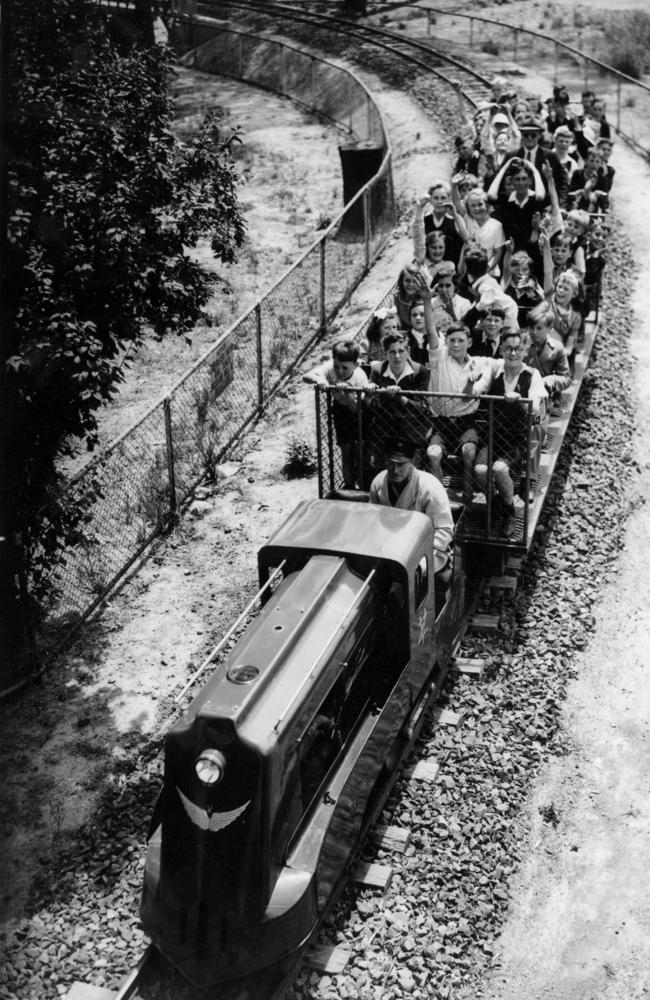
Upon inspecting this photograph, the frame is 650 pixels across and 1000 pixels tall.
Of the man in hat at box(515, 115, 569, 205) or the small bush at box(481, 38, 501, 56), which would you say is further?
the small bush at box(481, 38, 501, 56)

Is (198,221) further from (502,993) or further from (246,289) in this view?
(246,289)

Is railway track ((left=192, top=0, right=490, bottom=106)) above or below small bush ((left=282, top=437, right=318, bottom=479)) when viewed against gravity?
above

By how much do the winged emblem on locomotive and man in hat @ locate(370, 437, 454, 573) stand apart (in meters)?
3.15

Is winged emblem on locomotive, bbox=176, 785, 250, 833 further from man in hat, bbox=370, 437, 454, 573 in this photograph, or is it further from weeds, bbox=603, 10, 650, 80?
weeds, bbox=603, 10, 650, 80

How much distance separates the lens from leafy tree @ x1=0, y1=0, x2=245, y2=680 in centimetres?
982

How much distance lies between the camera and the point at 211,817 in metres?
7.26

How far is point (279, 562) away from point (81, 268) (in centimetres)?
308

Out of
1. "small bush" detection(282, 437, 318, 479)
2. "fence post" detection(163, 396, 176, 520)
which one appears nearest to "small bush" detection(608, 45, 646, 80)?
"small bush" detection(282, 437, 318, 479)

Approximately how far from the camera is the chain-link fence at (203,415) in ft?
40.6

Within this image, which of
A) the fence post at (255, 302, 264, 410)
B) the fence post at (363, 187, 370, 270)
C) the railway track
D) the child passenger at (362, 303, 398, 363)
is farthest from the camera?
the railway track

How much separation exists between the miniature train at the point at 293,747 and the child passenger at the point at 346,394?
2003 millimetres

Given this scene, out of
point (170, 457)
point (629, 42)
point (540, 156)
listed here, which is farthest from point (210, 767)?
point (629, 42)

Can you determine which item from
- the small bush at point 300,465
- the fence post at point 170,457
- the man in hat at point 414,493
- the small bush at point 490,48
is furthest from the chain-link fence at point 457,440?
the small bush at point 490,48

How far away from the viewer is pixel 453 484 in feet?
37.0
